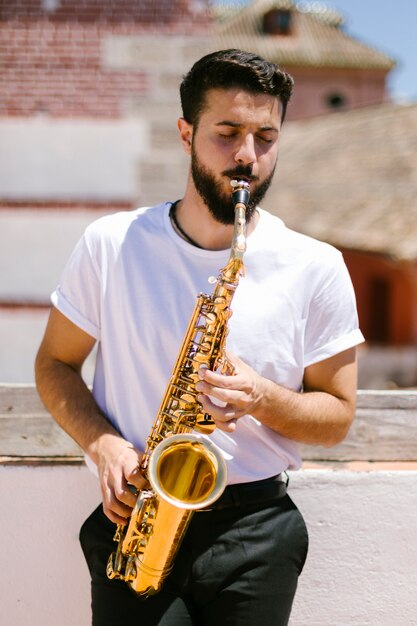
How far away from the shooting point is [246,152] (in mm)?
1774

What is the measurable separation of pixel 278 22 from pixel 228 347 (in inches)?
1320

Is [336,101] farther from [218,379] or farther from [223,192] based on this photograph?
[218,379]

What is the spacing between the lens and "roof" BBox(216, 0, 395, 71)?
31250 mm

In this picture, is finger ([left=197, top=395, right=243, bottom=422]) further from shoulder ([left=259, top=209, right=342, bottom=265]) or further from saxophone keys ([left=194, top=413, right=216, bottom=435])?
shoulder ([left=259, top=209, right=342, bottom=265])

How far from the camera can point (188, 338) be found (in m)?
1.75

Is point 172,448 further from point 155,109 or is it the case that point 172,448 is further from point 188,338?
point 155,109

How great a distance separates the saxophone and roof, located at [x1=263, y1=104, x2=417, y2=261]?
11.3 meters

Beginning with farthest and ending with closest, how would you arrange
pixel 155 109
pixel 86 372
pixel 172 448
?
pixel 155 109 → pixel 86 372 → pixel 172 448

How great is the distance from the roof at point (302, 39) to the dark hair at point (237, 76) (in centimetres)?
3007

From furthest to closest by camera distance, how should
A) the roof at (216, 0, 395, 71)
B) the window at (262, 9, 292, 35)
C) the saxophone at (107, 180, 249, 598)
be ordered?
1. the window at (262, 9, 292, 35)
2. the roof at (216, 0, 395, 71)
3. the saxophone at (107, 180, 249, 598)

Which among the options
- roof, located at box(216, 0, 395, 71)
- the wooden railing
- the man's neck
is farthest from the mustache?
roof, located at box(216, 0, 395, 71)

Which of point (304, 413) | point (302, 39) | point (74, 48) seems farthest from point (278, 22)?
point (304, 413)

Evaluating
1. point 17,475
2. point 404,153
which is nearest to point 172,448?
point 17,475

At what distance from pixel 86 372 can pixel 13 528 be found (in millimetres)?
2806
